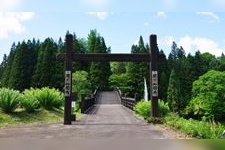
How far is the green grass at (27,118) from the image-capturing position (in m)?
16.8

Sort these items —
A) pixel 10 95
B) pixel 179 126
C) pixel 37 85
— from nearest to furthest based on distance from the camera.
A: 1. pixel 179 126
2. pixel 10 95
3. pixel 37 85

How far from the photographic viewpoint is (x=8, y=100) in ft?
58.4

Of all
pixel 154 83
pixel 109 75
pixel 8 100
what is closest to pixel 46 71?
pixel 109 75

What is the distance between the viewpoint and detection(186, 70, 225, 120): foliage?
4484cm

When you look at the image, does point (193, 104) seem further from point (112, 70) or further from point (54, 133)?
point (54, 133)

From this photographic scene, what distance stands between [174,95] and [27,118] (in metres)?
41.8

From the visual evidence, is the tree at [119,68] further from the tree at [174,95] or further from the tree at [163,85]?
the tree at [174,95]

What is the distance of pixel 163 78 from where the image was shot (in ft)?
207

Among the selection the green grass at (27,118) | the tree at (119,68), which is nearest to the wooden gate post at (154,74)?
the green grass at (27,118)

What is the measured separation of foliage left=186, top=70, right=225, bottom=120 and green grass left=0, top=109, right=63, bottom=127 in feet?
91.4

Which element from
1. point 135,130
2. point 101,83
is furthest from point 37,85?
point 135,130

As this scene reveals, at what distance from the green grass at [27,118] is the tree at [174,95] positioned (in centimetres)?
3838

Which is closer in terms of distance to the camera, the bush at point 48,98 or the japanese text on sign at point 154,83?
the japanese text on sign at point 154,83

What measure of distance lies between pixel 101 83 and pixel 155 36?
49.5 metres
